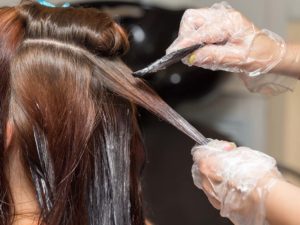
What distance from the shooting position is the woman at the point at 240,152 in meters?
0.79

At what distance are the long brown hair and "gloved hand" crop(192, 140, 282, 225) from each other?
0.09m

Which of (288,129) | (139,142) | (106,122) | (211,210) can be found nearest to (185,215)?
(211,210)

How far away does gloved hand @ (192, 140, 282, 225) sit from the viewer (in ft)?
2.61

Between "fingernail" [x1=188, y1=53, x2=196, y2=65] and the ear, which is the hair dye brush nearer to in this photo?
"fingernail" [x1=188, y1=53, x2=196, y2=65]

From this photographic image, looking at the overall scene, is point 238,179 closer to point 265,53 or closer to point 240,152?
point 240,152

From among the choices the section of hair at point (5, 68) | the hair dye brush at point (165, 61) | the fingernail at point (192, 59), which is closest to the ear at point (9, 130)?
the section of hair at point (5, 68)

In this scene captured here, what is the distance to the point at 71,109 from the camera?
2.94 feet

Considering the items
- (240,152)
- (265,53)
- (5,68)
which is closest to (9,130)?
(5,68)

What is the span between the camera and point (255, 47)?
104 centimetres

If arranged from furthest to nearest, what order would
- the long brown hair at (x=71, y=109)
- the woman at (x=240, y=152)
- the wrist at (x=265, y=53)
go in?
1. the wrist at (x=265, y=53)
2. the long brown hair at (x=71, y=109)
3. the woman at (x=240, y=152)

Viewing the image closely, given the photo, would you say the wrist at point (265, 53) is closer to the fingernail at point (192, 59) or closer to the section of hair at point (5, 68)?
the fingernail at point (192, 59)

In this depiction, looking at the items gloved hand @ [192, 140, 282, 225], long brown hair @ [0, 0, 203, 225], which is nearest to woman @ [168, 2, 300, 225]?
gloved hand @ [192, 140, 282, 225]

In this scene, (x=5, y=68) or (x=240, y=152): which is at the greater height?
(x=5, y=68)

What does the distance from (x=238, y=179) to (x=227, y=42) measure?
329 millimetres
